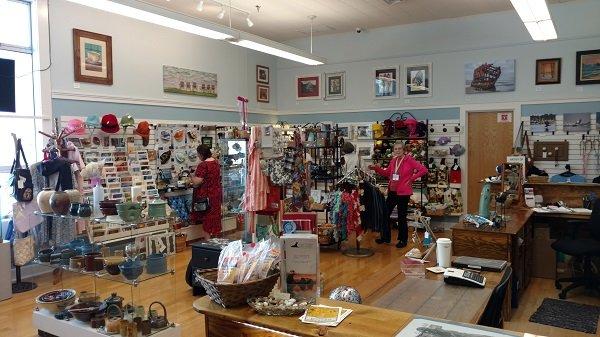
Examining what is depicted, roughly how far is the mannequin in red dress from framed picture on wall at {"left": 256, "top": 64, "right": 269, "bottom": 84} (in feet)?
9.87

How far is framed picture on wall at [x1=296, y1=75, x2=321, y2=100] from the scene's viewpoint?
1003cm

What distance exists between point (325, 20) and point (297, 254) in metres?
7.11

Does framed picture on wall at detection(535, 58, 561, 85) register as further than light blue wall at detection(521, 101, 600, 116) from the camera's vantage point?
Yes

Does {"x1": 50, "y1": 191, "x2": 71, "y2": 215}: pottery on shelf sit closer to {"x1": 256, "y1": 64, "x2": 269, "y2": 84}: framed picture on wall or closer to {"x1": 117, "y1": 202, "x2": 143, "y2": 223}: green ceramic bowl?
{"x1": 117, "y1": 202, "x2": 143, "y2": 223}: green ceramic bowl

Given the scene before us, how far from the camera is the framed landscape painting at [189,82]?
7.81m

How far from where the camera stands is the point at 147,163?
725cm

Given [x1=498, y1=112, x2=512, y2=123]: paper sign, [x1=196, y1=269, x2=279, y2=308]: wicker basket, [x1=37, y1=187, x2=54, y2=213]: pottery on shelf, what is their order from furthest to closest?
[x1=498, y1=112, x2=512, y2=123]: paper sign
[x1=37, y1=187, x2=54, y2=213]: pottery on shelf
[x1=196, y1=269, x2=279, y2=308]: wicker basket

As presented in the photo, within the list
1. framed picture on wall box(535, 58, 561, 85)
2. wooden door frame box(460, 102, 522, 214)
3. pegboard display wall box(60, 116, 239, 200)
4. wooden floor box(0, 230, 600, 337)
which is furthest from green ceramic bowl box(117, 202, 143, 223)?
framed picture on wall box(535, 58, 561, 85)

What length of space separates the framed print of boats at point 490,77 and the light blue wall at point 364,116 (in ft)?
1.71

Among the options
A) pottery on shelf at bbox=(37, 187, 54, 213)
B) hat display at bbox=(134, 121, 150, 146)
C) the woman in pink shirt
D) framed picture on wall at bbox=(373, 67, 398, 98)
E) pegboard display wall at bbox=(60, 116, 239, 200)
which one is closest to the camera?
pottery on shelf at bbox=(37, 187, 54, 213)

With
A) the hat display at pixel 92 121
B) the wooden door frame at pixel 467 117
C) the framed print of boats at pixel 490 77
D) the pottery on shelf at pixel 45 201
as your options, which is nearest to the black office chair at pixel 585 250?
the wooden door frame at pixel 467 117

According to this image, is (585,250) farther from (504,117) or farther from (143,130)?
(143,130)

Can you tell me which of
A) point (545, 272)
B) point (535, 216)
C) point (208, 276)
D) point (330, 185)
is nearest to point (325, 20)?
point (330, 185)

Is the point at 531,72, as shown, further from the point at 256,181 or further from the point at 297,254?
the point at 297,254
